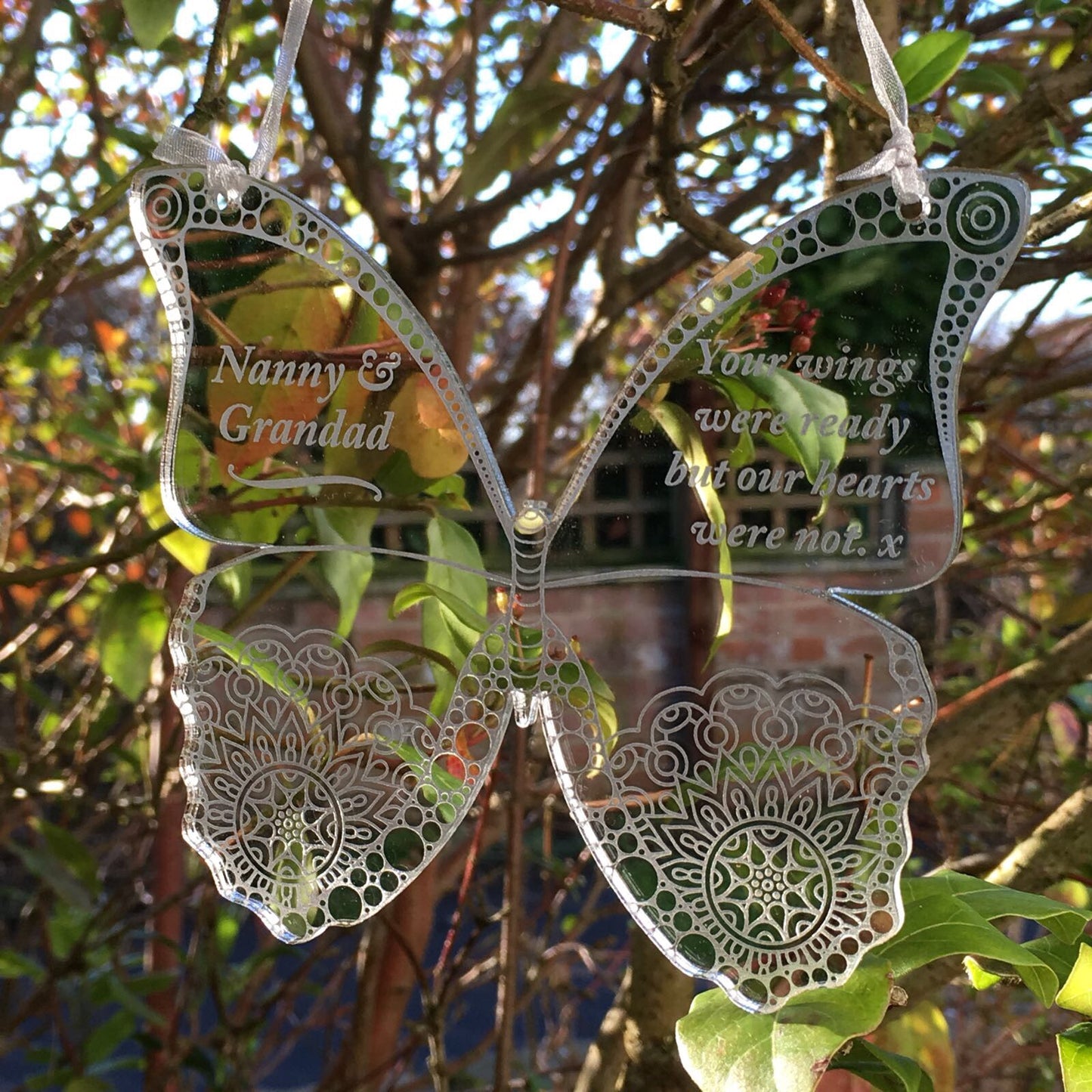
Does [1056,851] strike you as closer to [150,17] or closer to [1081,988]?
[1081,988]

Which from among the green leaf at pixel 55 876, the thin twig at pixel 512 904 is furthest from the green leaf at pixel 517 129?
the green leaf at pixel 55 876

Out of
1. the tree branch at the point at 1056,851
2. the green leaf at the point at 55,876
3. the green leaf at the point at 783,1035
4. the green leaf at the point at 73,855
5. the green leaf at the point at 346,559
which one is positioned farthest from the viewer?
the green leaf at the point at 73,855

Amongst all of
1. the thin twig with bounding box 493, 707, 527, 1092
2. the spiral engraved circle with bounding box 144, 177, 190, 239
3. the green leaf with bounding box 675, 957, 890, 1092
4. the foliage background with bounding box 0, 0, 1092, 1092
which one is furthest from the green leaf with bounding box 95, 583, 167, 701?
the green leaf with bounding box 675, 957, 890, 1092

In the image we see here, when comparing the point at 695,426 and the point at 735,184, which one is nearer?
the point at 695,426

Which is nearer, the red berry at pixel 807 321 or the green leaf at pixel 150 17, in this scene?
the red berry at pixel 807 321

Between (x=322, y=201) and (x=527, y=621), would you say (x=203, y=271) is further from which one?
(x=322, y=201)

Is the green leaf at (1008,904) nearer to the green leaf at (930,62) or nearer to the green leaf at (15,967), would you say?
the green leaf at (930,62)

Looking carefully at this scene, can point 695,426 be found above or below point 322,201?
below

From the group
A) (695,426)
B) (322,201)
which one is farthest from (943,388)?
(322,201)
